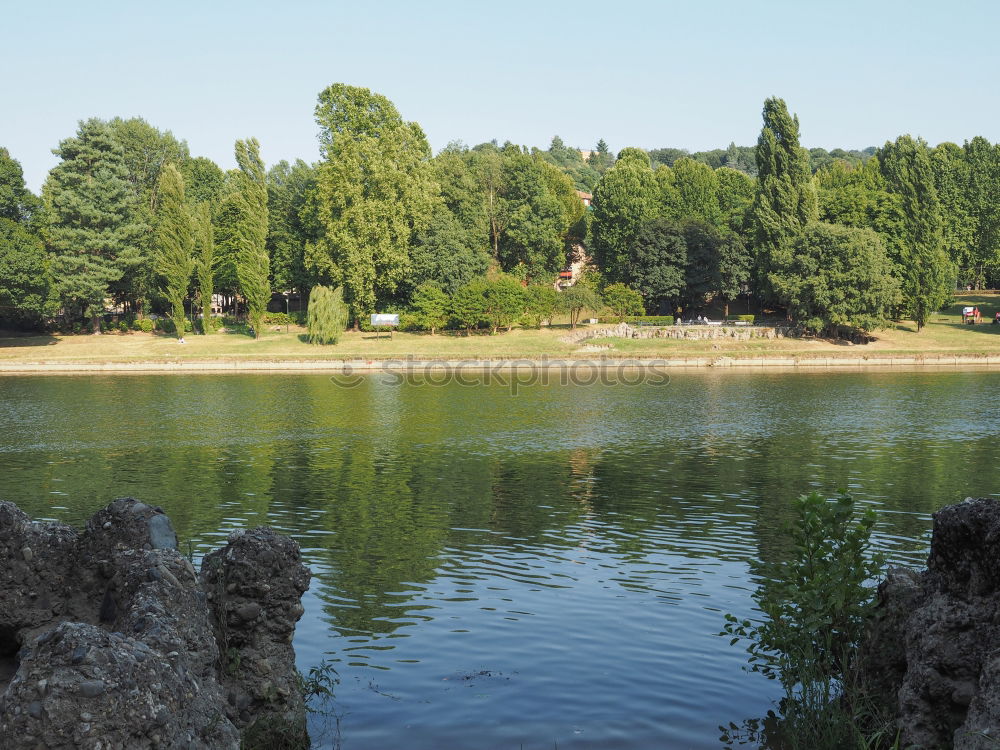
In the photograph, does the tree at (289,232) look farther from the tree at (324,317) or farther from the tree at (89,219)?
the tree at (89,219)

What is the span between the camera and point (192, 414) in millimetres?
53594

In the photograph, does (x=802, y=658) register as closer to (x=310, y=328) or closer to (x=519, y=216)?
(x=310, y=328)

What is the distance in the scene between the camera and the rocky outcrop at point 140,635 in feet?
22.1

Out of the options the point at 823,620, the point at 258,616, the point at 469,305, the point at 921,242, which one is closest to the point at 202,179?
the point at 469,305

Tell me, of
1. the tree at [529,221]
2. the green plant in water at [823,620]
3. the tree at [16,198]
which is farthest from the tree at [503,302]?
the green plant in water at [823,620]

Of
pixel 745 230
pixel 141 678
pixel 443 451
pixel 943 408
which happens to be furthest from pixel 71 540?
pixel 745 230

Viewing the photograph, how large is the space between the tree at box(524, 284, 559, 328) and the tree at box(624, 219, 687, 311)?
1289cm

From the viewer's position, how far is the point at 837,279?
9244 cm

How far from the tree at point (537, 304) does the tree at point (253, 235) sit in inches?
1110

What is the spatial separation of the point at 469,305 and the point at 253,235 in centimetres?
2507

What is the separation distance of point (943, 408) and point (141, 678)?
53.7 metres

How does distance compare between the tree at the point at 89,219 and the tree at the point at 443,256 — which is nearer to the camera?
the tree at the point at 89,219

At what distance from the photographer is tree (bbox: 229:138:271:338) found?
10106cm

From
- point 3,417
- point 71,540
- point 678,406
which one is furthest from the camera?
point 678,406
